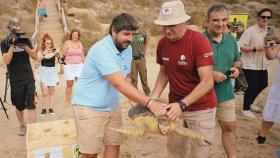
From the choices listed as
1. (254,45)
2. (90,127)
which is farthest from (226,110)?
(254,45)

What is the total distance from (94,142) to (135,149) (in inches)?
62.3

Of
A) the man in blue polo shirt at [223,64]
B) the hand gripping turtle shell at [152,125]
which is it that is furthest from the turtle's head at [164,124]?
the man in blue polo shirt at [223,64]

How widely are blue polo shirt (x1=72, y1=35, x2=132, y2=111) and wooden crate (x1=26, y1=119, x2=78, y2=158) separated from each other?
69cm

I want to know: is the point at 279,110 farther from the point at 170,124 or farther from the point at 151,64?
the point at 151,64

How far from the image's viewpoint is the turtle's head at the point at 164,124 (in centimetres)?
239

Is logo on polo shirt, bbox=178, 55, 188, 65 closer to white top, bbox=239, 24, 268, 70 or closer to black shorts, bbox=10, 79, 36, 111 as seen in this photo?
black shorts, bbox=10, 79, 36, 111

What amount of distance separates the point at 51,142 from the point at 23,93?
1590 mm

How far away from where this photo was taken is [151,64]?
37.5 feet

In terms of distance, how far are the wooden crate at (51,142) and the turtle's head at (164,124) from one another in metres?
1.35

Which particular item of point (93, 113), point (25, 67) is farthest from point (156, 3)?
point (93, 113)

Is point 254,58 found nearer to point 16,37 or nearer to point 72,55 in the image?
point 72,55

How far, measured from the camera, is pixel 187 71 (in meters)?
2.64

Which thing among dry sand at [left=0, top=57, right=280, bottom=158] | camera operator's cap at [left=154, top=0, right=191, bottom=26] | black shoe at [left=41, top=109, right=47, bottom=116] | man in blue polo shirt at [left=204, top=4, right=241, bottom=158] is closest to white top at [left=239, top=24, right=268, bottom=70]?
dry sand at [left=0, top=57, right=280, bottom=158]

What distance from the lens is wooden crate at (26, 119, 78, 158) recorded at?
10.8ft
